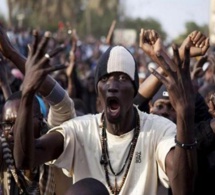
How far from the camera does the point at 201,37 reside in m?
4.13

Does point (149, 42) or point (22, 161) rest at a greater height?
point (149, 42)

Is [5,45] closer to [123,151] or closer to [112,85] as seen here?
[112,85]

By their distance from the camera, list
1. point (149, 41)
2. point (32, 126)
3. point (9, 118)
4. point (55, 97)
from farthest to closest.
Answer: point (9, 118) → point (55, 97) → point (149, 41) → point (32, 126)

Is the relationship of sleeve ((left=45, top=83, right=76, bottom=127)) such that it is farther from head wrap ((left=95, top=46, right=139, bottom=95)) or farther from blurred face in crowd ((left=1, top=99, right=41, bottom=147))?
head wrap ((left=95, top=46, right=139, bottom=95))

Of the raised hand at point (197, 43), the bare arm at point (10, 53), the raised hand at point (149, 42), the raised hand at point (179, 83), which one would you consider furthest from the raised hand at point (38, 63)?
the raised hand at point (197, 43)

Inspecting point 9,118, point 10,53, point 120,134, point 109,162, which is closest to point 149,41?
point 120,134

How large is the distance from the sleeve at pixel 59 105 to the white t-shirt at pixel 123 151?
1.69 ft

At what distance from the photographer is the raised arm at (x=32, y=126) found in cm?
338

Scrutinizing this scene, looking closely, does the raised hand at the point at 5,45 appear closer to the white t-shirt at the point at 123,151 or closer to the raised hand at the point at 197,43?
the white t-shirt at the point at 123,151

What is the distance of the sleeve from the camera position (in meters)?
4.51

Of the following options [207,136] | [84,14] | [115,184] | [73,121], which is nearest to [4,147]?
[73,121]

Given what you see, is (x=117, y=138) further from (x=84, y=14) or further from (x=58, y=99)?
(x=84, y=14)

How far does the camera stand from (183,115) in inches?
133

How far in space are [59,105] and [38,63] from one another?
4.04 ft
